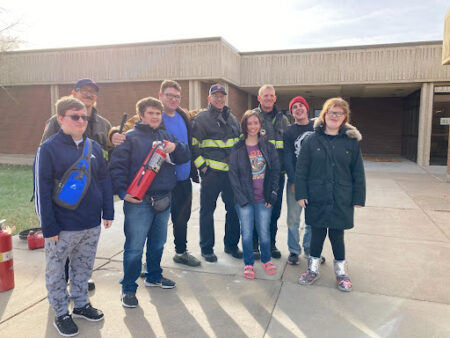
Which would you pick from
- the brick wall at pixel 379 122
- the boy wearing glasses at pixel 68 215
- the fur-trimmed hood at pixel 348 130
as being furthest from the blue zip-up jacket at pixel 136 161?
the brick wall at pixel 379 122

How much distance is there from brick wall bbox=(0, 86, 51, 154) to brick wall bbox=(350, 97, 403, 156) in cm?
1717

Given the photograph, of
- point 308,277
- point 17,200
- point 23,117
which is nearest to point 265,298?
point 308,277

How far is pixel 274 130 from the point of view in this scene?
4.38 meters

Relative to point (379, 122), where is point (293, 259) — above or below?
below

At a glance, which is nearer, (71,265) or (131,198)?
(71,265)

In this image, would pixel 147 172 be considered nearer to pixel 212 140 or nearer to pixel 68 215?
pixel 68 215

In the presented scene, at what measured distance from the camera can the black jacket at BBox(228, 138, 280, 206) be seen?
3906 millimetres

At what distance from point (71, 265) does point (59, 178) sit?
0.77 metres

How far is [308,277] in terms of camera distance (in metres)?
3.78

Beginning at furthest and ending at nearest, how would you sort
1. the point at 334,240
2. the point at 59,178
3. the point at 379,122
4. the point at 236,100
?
the point at 379,122
the point at 236,100
the point at 334,240
the point at 59,178

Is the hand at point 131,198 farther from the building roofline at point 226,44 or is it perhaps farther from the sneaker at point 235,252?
the building roofline at point 226,44

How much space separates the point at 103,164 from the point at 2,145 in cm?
1905

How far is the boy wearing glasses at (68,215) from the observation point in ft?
8.96

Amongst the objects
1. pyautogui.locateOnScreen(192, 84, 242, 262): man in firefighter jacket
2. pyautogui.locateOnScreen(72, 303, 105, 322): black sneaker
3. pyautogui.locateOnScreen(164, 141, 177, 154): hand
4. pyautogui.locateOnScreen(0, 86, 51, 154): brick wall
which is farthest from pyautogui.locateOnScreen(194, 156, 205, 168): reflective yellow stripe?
pyautogui.locateOnScreen(0, 86, 51, 154): brick wall
